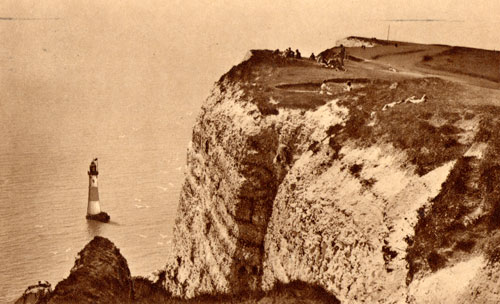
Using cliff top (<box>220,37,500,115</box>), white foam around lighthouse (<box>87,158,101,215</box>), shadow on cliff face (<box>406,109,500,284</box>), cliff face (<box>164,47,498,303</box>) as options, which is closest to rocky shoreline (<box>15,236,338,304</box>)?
cliff face (<box>164,47,498,303</box>)

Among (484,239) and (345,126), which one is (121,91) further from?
(484,239)

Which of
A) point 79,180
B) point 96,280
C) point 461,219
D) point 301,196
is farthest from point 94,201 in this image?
point 461,219

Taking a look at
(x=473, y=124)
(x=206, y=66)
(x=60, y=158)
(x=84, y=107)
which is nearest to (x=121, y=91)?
(x=84, y=107)

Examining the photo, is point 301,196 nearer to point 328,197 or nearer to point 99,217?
point 328,197

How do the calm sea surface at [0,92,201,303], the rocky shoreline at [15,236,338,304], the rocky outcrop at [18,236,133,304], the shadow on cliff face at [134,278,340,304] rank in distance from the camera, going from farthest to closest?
1. the calm sea surface at [0,92,201,303]
2. the rocky outcrop at [18,236,133,304]
3. the rocky shoreline at [15,236,338,304]
4. the shadow on cliff face at [134,278,340,304]

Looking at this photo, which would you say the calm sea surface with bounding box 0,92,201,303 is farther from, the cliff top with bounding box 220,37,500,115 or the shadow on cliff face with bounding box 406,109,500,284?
the shadow on cliff face with bounding box 406,109,500,284
